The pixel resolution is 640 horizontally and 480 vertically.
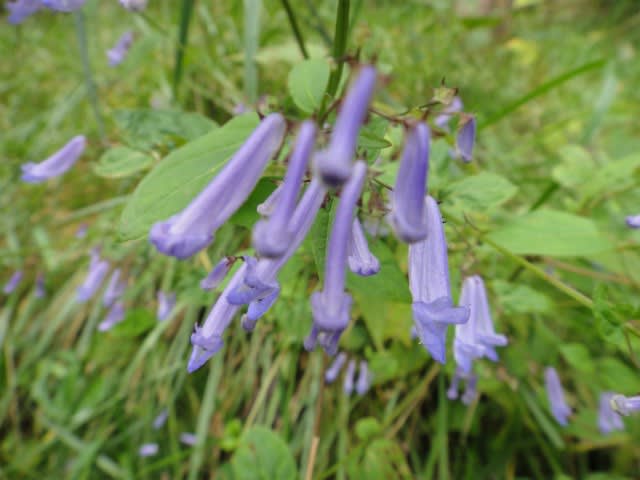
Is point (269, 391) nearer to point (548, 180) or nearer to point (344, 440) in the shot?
point (344, 440)

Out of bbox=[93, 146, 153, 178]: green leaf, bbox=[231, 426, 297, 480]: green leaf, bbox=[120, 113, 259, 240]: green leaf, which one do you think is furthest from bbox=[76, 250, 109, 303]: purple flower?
bbox=[120, 113, 259, 240]: green leaf

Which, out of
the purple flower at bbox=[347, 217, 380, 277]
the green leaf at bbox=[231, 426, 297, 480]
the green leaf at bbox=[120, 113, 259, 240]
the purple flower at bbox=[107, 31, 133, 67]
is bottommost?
the green leaf at bbox=[231, 426, 297, 480]

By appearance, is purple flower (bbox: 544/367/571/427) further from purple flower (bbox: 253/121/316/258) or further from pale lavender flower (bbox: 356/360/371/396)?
purple flower (bbox: 253/121/316/258)

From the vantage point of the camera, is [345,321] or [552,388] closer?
[345,321]

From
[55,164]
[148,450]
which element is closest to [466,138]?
[55,164]

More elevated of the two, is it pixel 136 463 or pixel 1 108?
pixel 1 108

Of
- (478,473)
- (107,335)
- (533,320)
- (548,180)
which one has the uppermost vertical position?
(548,180)

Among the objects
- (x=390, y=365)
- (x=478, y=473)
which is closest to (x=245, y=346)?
(x=390, y=365)
